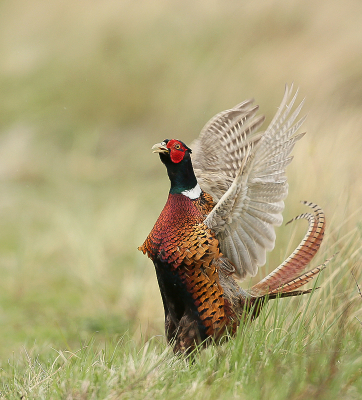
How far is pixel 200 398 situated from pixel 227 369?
0.24 metres

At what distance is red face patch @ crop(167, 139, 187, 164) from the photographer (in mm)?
2855

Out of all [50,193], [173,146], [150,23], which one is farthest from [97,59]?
[173,146]

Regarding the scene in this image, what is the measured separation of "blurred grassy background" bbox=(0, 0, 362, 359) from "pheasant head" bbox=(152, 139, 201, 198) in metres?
0.99

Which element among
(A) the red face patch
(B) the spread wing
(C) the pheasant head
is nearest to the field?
(B) the spread wing

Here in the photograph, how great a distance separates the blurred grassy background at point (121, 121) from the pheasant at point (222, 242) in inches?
22.3

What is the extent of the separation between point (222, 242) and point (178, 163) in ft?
1.58

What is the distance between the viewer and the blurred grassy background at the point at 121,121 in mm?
4941

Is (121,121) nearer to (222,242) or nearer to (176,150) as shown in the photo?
(176,150)

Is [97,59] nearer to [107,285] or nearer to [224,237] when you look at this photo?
[107,285]

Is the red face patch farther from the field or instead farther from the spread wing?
the field

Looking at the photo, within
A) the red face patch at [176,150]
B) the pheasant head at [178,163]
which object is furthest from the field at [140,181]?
the red face patch at [176,150]

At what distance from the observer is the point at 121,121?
448 inches

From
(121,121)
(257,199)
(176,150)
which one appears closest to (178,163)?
(176,150)

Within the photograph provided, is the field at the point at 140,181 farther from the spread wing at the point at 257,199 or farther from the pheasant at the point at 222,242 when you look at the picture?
the spread wing at the point at 257,199
